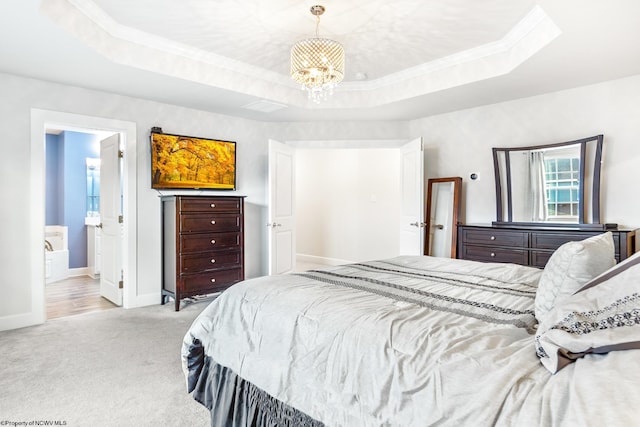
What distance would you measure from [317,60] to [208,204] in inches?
84.0

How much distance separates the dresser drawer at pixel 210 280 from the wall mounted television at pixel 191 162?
1.09 meters

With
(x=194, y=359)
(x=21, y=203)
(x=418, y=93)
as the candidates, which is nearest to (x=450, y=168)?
(x=418, y=93)

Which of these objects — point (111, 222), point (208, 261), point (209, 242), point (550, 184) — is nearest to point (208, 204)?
point (209, 242)

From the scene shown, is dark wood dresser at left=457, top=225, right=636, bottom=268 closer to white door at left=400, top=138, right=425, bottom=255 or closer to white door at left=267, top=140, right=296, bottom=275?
white door at left=400, top=138, right=425, bottom=255

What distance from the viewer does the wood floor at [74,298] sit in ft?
13.3

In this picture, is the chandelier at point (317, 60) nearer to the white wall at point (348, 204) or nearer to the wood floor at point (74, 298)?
the white wall at point (348, 204)

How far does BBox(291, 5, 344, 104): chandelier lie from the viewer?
2.75 metres

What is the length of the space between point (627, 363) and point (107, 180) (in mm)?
4904

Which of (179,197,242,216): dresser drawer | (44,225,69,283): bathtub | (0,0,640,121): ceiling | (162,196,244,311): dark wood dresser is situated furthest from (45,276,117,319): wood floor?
(0,0,640,121): ceiling

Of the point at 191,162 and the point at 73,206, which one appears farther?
the point at 73,206

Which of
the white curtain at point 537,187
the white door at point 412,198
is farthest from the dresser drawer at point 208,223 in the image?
the white curtain at point 537,187

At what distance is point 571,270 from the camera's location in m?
1.31

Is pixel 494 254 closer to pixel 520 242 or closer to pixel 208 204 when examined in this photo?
pixel 520 242

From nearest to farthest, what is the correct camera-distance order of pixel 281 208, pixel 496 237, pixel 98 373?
pixel 98 373, pixel 496 237, pixel 281 208
